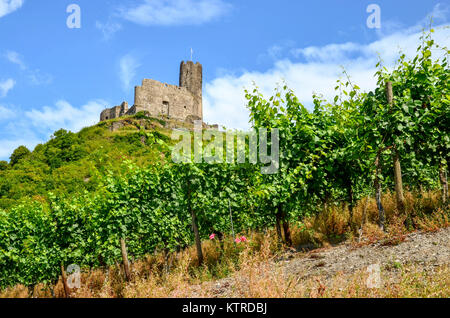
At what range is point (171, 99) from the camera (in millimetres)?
63438

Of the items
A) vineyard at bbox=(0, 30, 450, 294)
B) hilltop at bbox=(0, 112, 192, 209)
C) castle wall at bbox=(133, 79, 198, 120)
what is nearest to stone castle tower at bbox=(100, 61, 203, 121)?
castle wall at bbox=(133, 79, 198, 120)

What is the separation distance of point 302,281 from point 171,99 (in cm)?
6200

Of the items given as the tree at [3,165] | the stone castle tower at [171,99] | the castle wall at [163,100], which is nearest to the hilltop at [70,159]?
the tree at [3,165]

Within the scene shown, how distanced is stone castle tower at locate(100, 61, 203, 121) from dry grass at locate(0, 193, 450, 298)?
172ft

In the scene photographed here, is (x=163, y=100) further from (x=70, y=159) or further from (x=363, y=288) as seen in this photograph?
(x=363, y=288)

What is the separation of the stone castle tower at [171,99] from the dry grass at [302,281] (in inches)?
2060

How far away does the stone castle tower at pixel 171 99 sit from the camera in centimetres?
5887

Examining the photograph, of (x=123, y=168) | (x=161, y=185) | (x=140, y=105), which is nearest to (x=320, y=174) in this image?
(x=161, y=185)

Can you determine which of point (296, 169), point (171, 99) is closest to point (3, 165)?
point (171, 99)

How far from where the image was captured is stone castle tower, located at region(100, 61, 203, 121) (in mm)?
58872

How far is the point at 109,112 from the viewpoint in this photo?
206 ft

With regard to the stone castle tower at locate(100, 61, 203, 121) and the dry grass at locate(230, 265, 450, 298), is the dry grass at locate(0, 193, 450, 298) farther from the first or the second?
the stone castle tower at locate(100, 61, 203, 121)
